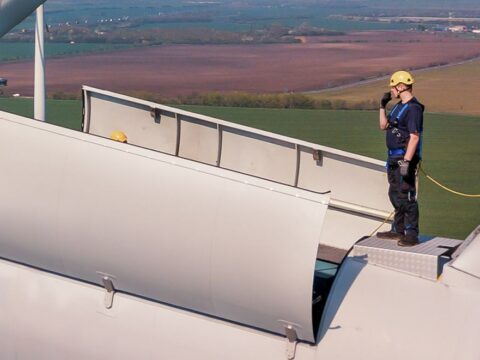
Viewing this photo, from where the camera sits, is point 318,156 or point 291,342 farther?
point 318,156

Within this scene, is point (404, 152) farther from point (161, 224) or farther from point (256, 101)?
point (256, 101)

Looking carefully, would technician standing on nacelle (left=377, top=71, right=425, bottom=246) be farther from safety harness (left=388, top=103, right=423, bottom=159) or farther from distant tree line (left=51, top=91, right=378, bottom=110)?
distant tree line (left=51, top=91, right=378, bottom=110)

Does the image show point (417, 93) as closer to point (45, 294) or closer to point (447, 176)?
point (447, 176)

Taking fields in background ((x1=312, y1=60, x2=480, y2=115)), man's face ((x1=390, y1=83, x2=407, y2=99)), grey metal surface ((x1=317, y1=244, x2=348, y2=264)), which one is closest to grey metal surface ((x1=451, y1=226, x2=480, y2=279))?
man's face ((x1=390, y1=83, x2=407, y2=99))

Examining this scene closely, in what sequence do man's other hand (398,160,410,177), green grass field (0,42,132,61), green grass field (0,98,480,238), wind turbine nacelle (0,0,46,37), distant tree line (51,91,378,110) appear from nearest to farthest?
1. wind turbine nacelle (0,0,46,37)
2. man's other hand (398,160,410,177)
3. green grass field (0,98,480,238)
4. distant tree line (51,91,378,110)
5. green grass field (0,42,132,61)

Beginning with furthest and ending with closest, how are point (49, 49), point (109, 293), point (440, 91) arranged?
point (49, 49)
point (440, 91)
point (109, 293)

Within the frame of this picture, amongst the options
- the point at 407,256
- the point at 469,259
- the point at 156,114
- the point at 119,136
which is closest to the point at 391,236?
the point at 407,256
